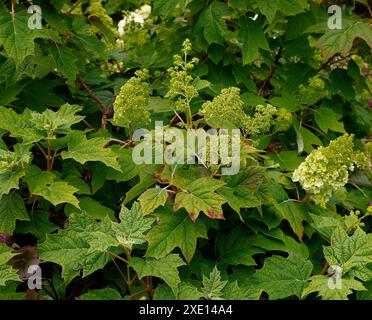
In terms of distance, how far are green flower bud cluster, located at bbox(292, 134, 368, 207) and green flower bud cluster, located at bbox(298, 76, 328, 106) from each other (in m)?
0.68

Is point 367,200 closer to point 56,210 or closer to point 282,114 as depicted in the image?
point 282,114

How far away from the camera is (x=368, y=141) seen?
3.25 metres

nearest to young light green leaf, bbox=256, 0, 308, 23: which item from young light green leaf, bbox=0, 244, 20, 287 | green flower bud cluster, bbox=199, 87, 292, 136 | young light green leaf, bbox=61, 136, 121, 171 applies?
green flower bud cluster, bbox=199, 87, 292, 136

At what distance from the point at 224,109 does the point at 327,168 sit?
16.1 inches

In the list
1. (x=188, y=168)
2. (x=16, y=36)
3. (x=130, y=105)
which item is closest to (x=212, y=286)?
(x=188, y=168)

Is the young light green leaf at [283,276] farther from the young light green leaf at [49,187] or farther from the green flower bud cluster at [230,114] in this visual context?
the young light green leaf at [49,187]

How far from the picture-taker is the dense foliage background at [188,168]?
2.09 meters

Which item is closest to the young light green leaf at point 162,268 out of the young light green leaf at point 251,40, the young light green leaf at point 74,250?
the young light green leaf at point 74,250

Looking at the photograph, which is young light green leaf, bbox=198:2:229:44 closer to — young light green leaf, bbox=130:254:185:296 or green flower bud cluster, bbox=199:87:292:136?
green flower bud cluster, bbox=199:87:292:136

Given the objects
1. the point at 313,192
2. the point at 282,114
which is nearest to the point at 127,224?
the point at 313,192

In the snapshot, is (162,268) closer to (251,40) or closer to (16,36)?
(16,36)

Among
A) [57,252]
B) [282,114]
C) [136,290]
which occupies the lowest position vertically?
[136,290]

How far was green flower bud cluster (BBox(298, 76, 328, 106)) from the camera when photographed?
9.57 feet

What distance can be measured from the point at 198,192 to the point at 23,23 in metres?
1.04
